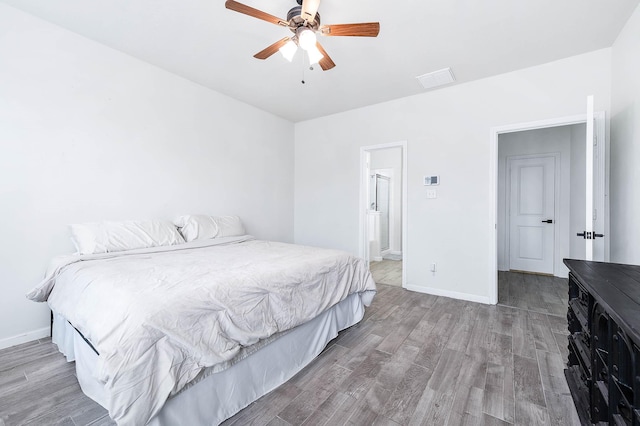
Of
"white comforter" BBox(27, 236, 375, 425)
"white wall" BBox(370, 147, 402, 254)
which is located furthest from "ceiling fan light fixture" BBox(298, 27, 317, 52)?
"white wall" BBox(370, 147, 402, 254)

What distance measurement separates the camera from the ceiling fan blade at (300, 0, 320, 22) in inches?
68.8

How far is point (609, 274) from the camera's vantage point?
1.40 metres

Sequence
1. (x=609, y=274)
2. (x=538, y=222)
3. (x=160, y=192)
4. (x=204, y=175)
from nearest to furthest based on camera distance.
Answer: (x=609, y=274), (x=160, y=192), (x=204, y=175), (x=538, y=222)

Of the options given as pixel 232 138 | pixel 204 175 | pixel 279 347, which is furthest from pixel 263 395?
pixel 232 138

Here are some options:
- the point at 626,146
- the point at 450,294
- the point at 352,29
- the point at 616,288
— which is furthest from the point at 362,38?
the point at 450,294

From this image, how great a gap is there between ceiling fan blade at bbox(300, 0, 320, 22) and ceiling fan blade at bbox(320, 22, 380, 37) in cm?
11

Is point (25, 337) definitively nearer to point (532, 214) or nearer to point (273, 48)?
point (273, 48)

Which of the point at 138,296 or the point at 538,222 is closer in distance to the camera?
the point at 138,296

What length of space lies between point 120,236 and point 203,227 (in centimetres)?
82

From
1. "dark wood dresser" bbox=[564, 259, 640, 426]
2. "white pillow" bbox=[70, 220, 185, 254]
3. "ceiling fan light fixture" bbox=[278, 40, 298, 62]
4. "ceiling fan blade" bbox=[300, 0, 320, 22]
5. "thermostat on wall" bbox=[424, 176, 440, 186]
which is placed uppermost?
"ceiling fan blade" bbox=[300, 0, 320, 22]

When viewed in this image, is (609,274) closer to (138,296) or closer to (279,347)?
(279,347)

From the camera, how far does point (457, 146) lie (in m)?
3.46

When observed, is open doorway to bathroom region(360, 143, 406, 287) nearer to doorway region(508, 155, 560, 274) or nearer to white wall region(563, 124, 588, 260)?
doorway region(508, 155, 560, 274)

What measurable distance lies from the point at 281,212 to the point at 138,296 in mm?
3498
